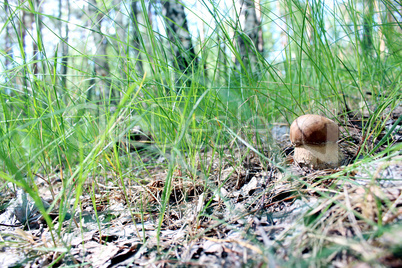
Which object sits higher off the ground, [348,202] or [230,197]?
[348,202]

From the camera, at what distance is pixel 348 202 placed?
70 centimetres

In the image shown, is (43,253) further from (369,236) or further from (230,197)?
(369,236)

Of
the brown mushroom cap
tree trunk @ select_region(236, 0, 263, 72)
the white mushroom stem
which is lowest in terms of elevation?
the white mushroom stem

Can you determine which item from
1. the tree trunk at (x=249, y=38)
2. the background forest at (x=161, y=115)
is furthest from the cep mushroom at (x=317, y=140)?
the tree trunk at (x=249, y=38)

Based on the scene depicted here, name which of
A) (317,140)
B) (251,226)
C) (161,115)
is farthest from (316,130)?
(161,115)

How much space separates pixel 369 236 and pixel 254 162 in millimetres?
763

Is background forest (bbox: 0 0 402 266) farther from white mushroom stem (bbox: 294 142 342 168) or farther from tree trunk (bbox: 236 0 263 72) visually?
white mushroom stem (bbox: 294 142 342 168)

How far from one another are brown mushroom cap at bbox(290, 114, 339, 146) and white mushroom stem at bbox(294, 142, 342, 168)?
3 cm

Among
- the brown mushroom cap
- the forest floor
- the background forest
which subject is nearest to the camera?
the forest floor

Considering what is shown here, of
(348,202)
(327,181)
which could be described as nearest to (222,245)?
(348,202)

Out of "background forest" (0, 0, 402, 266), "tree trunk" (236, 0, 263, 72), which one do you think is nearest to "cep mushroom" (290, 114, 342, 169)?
"background forest" (0, 0, 402, 266)

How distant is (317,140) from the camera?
1070 mm

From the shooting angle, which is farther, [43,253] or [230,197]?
[230,197]

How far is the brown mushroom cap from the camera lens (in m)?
1.05
